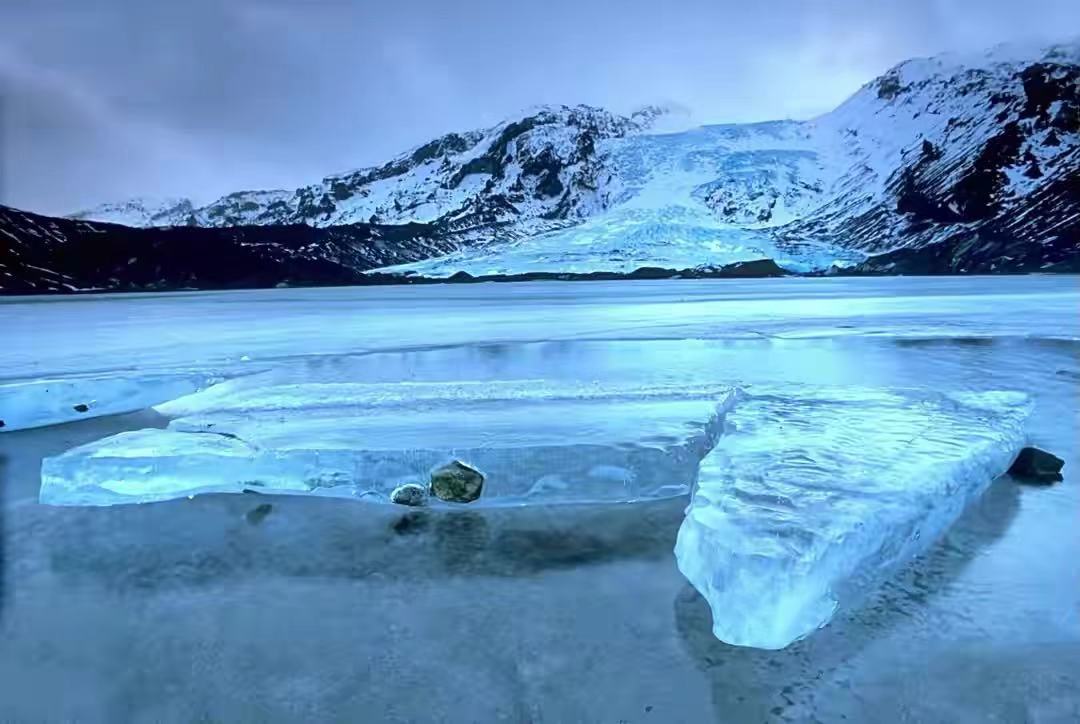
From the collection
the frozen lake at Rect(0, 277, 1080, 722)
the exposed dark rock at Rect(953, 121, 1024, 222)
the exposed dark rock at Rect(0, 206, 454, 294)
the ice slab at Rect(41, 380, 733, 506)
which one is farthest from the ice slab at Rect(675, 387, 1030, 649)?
the exposed dark rock at Rect(953, 121, 1024, 222)

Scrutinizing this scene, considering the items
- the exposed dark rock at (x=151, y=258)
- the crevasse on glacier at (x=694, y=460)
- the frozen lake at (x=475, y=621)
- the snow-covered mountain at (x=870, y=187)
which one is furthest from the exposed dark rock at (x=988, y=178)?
the frozen lake at (x=475, y=621)

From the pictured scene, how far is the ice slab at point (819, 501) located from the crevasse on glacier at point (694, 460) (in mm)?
11

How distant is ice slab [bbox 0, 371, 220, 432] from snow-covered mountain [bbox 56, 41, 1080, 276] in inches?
3543

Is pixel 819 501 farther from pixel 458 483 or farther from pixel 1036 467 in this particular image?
pixel 1036 467

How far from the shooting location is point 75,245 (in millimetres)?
111375

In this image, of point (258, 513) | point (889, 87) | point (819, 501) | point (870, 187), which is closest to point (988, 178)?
point (870, 187)

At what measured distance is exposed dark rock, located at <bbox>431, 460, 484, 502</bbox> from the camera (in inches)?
195

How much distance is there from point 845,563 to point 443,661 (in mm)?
1697

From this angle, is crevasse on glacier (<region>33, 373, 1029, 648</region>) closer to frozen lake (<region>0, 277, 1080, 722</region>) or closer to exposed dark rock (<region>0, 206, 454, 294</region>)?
frozen lake (<region>0, 277, 1080, 722</region>)

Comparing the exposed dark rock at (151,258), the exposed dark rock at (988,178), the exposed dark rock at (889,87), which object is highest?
the exposed dark rock at (889,87)

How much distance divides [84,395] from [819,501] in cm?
778

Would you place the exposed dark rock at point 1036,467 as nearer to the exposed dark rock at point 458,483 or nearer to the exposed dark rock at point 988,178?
the exposed dark rock at point 458,483

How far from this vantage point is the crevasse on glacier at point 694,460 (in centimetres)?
315

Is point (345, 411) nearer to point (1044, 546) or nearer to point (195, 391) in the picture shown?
point (195, 391)
